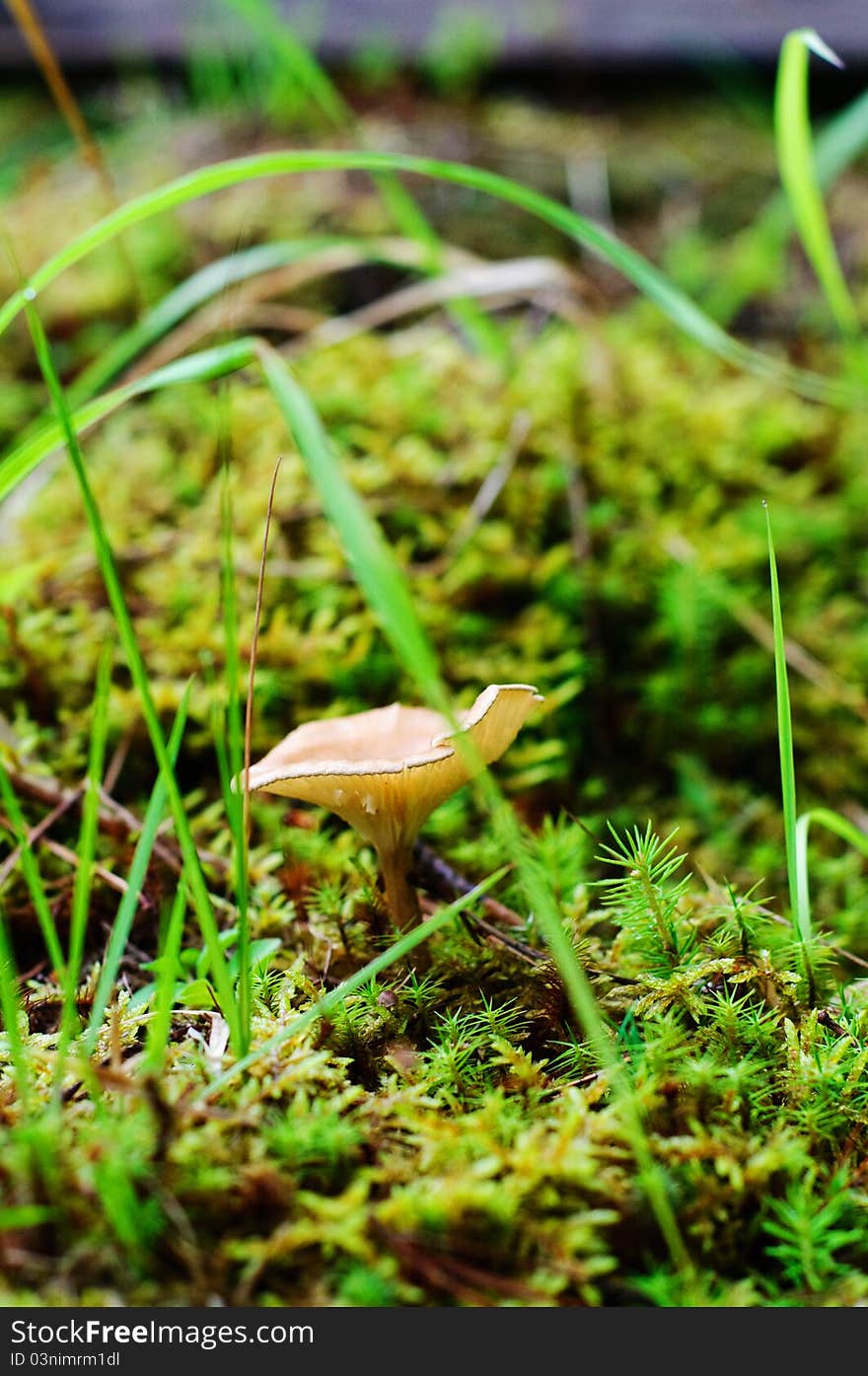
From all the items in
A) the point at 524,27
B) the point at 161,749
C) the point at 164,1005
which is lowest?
the point at 164,1005

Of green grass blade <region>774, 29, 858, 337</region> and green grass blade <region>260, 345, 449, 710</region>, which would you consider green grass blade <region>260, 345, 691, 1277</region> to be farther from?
green grass blade <region>774, 29, 858, 337</region>

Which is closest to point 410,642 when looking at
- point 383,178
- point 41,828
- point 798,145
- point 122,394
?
point 122,394

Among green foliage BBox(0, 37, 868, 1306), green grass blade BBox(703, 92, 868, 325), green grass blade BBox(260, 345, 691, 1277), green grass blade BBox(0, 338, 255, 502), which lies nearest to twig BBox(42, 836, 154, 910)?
green foliage BBox(0, 37, 868, 1306)

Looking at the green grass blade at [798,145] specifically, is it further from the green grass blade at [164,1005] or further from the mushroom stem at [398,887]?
the green grass blade at [164,1005]

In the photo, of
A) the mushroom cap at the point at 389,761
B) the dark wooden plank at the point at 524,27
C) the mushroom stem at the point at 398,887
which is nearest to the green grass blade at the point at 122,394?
the mushroom cap at the point at 389,761

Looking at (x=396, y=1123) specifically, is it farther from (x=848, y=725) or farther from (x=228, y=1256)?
(x=848, y=725)

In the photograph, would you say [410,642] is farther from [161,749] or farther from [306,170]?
[306,170]

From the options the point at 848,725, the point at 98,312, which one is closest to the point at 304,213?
the point at 98,312
